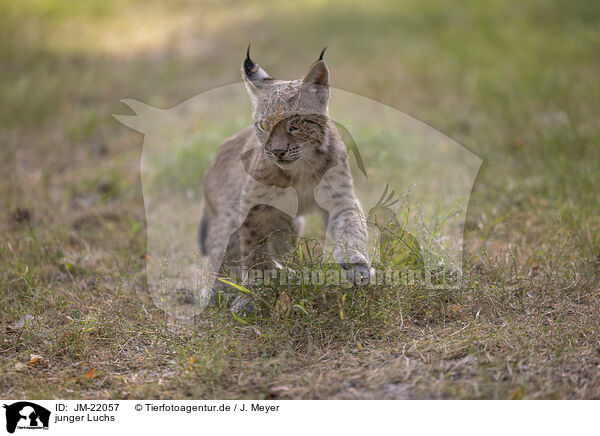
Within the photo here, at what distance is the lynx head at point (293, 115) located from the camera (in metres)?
3.53

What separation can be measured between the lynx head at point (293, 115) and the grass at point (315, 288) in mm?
870

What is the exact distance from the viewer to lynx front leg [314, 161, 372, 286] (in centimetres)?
342

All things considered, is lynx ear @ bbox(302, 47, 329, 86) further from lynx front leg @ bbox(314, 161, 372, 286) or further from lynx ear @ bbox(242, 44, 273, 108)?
lynx front leg @ bbox(314, 161, 372, 286)

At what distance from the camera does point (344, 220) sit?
3.72 metres

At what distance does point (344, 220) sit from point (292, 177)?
1.46ft

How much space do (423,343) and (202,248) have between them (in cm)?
239

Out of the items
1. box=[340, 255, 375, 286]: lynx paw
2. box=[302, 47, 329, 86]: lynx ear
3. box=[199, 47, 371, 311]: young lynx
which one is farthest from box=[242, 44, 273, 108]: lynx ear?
box=[340, 255, 375, 286]: lynx paw

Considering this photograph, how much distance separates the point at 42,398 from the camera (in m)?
2.84

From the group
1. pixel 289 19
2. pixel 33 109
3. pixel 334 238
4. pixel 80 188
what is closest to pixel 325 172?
pixel 334 238
